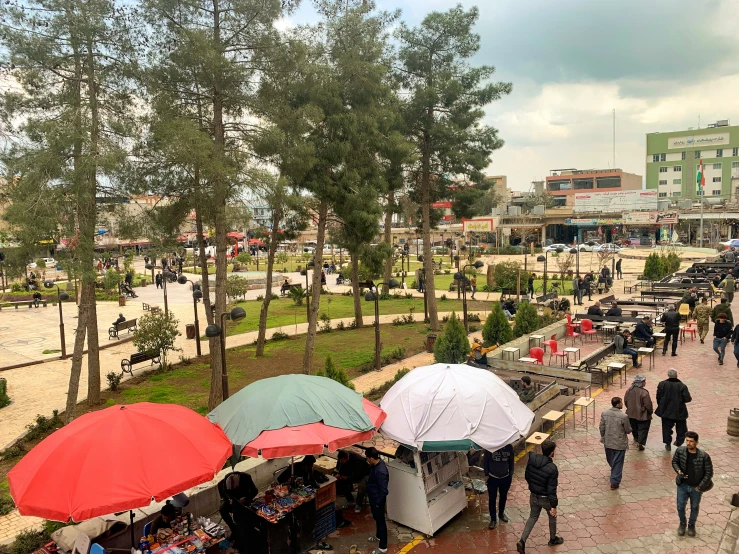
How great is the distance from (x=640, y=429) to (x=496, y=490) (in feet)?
11.6

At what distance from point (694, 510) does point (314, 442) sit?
469 cm

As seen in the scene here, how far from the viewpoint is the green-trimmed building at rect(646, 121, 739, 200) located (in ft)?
267

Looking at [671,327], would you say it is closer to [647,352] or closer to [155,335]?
[647,352]

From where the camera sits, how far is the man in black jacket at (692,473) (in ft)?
21.4

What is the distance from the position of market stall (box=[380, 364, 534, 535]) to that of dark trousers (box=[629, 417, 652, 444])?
3164 millimetres

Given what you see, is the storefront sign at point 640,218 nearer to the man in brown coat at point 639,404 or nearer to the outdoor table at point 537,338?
the outdoor table at point 537,338

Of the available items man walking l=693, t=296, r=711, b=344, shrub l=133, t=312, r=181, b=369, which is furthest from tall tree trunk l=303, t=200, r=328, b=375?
man walking l=693, t=296, r=711, b=344

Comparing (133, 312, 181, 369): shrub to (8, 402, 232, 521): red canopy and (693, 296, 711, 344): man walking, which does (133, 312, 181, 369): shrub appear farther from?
(693, 296, 711, 344): man walking

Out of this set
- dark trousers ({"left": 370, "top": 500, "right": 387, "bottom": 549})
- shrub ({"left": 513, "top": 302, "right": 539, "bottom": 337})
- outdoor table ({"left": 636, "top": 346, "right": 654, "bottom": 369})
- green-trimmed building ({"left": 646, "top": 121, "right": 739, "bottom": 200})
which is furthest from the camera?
green-trimmed building ({"left": 646, "top": 121, "right": 739, "bottom": 200})

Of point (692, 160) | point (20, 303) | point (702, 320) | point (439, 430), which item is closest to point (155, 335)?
point (439, 430)

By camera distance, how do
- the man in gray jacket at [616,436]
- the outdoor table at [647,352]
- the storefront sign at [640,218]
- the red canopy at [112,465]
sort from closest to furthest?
1. the red canopy at [112,465]
2. the man in gray jacket at [616,436]
3. the outdoor table at [647,352]
4. the storefront sign at [640,218]

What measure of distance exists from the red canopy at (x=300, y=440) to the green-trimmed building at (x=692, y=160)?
87627 mm

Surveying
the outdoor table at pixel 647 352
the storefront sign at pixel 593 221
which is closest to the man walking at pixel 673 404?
the outdoor table at pixel 647 352

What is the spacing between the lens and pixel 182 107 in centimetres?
1296
